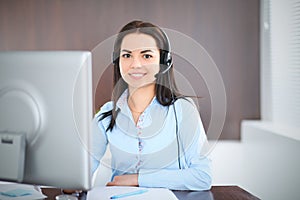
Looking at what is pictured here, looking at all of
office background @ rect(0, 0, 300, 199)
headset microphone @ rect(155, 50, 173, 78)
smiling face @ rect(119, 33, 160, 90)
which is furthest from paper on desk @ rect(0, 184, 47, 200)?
office background @ rect(0, 0, 300, 199)

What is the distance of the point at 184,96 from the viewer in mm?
1737

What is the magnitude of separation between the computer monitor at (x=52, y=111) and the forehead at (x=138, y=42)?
1.75 feet

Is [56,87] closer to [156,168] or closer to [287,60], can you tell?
[156,168]

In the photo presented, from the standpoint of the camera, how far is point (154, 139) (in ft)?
5.47

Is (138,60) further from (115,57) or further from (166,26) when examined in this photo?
(166,26)

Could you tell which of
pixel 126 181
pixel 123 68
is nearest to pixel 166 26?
pixel 123 68

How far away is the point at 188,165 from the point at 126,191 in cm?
35

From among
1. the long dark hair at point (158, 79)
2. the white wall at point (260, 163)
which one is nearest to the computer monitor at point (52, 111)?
the long dark hair at point (158, 79)

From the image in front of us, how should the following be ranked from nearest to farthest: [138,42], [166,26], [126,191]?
[126,191]
[138,42]
[166,26]

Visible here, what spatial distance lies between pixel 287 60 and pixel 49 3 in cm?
155

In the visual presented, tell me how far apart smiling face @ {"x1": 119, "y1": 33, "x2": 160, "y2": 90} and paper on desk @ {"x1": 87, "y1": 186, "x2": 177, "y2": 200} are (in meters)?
0.38

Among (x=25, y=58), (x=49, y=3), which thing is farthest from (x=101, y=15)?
(x=25, y=58)

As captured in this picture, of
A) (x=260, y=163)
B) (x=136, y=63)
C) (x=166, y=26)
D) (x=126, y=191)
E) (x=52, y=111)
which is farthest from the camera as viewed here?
(x=166, y=26)

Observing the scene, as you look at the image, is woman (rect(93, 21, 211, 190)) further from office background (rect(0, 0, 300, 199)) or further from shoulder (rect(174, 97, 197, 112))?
office background (rect(0, 0, 300, 199))
